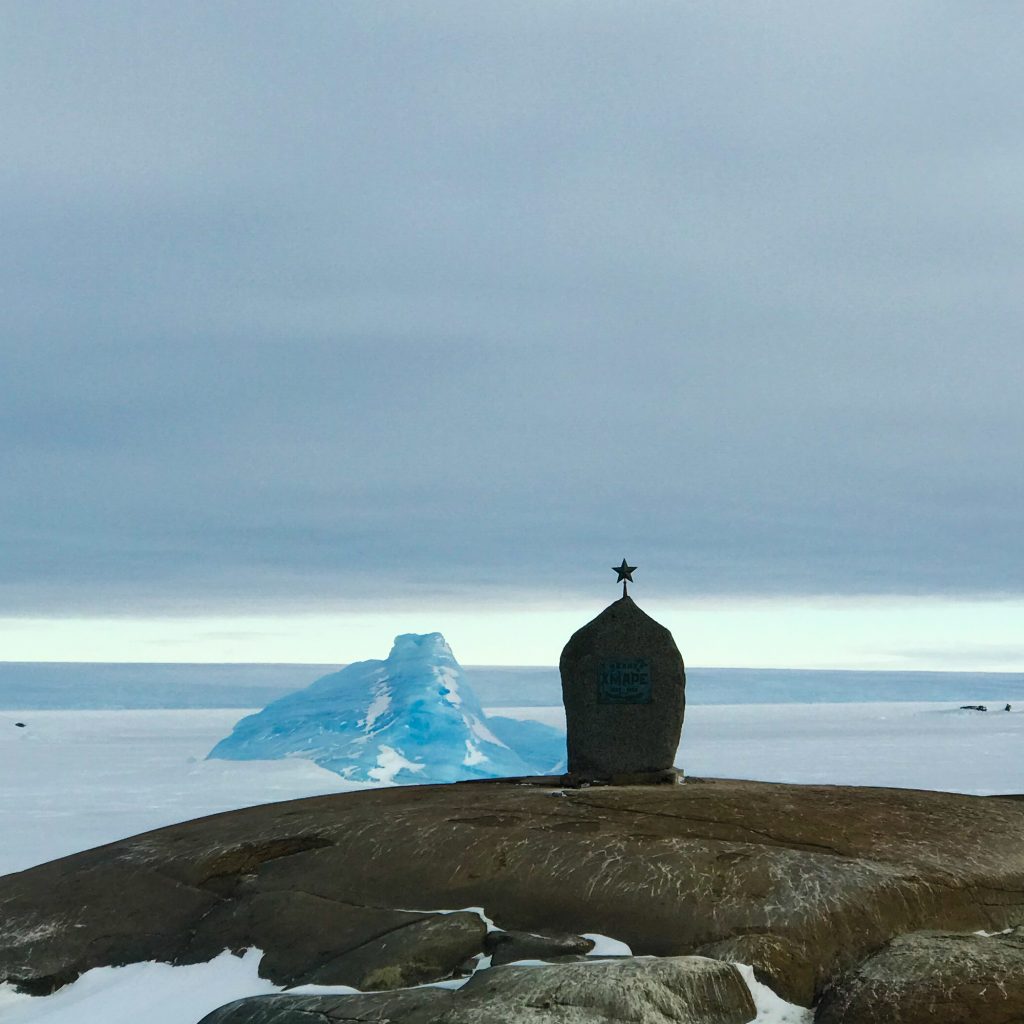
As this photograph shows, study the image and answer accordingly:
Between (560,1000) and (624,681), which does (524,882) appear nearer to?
(560,1000)

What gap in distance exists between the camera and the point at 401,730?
44656 millimetres

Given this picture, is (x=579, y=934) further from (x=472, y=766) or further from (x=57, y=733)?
(x=57, y=733)

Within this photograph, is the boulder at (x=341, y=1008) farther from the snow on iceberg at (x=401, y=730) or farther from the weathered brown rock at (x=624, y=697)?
the snow on iceberg at (x=401, y=730)

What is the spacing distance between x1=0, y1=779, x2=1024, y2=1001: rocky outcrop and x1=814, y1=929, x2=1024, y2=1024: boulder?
1.16ft

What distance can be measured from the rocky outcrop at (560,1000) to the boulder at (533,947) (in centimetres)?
72

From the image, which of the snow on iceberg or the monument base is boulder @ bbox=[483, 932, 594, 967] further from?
the snow on iceberg

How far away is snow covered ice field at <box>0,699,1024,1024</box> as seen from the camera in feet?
36.4

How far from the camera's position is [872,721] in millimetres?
120188

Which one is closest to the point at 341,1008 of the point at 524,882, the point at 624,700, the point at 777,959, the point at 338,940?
the point at 338,940

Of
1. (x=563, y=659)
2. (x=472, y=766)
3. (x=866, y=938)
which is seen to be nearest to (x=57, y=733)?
(x=472, y=766)

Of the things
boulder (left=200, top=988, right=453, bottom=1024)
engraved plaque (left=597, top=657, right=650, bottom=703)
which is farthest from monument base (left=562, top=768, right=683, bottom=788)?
boulder (left=200, top=988, right=453, bottom=1024)

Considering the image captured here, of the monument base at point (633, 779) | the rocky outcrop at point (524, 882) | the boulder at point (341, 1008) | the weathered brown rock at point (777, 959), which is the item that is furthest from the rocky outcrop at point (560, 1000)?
the monument base at point (633, 779)

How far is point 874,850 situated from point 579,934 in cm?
304

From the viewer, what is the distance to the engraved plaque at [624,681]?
16109 millimetres
